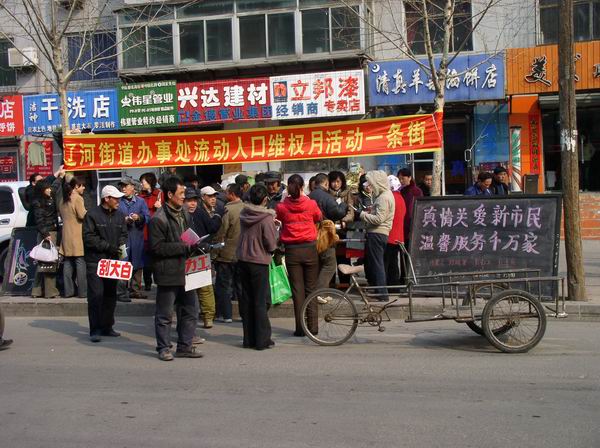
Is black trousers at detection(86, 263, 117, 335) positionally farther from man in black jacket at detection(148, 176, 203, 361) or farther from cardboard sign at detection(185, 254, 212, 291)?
cardboard sign at detection(185, 254, 212, 291)

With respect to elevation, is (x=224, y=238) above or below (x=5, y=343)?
above

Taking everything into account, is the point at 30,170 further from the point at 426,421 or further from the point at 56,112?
the point at 426,421

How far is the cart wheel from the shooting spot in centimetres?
766

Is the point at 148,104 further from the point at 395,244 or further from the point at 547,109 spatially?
the point at 395,244

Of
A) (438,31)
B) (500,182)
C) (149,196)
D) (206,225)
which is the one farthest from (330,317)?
(438,31)

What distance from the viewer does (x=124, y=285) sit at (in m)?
11.2

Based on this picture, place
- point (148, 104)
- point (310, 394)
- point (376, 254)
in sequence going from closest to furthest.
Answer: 1. point (310, 394)
2. point (376, 254)
3. point (148, 104)

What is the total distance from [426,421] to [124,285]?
21.5 ft

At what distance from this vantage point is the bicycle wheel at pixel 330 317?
8203 mm

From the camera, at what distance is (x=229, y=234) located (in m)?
9.79

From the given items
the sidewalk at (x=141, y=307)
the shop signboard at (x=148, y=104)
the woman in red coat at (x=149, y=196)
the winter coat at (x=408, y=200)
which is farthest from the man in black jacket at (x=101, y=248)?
the shop signboard at (x=148, y=104)

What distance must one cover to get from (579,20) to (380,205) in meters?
11.9

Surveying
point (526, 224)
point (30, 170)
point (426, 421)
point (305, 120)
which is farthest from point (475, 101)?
point (426, 421)

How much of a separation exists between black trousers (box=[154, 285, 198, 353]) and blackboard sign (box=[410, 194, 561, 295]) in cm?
341
